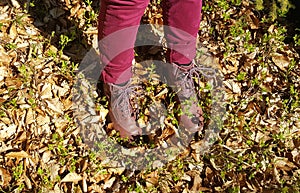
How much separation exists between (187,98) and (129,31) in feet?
2.14

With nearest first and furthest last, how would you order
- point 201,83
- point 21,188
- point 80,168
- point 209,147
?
point 21,188 → point 80,168 → point 209,147 → point 201,83

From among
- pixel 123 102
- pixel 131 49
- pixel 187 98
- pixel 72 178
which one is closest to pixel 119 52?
pixel 131 49

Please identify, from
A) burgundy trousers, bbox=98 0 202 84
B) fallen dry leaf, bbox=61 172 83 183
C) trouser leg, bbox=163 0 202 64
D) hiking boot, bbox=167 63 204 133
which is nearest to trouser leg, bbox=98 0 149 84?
burgundy trousers, bbox=98 0 202 84

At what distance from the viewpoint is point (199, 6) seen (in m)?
2.28

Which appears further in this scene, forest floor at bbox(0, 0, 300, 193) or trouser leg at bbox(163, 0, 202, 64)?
forest floor at bbox(0, 0, 300, 193)

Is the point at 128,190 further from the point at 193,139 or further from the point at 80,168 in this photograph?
the point at 193,139

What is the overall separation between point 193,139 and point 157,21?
96cm

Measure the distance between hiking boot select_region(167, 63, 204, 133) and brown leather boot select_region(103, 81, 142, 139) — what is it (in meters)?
0.28

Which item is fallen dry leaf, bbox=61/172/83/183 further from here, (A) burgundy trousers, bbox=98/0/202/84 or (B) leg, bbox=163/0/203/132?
(B) leg, bbox=163/0/203/132

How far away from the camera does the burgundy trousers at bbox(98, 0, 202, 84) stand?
78.1 inches

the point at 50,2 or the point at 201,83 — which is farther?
the point at 50,2

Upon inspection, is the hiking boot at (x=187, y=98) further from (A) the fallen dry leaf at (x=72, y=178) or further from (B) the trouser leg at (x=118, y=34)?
(A) the fallen dry leaf at (x=72, y=178)

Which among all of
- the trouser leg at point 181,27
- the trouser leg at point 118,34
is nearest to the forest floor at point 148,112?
the trouser leg at point 181,27

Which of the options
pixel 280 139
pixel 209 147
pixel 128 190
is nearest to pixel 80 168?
pixel 128 190
